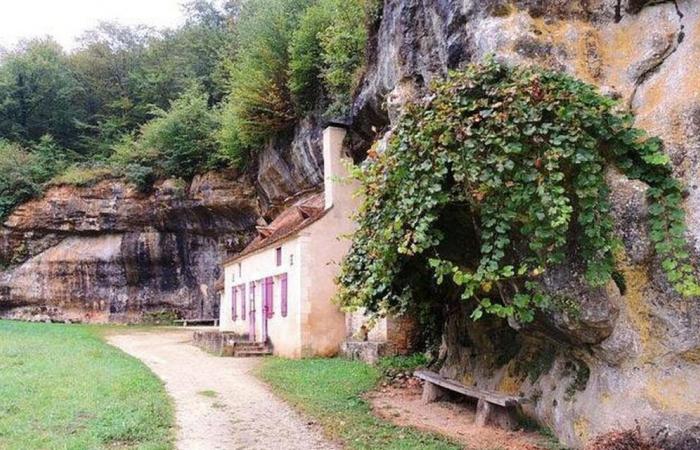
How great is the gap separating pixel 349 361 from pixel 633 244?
9.16 m

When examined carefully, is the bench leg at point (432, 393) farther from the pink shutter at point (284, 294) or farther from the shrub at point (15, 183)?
the shrub at point (15, 183)

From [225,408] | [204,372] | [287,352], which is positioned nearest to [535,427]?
[225,408]

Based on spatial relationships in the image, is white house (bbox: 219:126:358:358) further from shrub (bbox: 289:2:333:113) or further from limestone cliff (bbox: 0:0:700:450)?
limestone cliff (bbox: 0:0:700:450)

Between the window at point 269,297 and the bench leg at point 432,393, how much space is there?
27.3 feet

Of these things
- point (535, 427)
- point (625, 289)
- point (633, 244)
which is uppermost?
point (633, 244)

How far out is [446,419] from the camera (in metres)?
7.96

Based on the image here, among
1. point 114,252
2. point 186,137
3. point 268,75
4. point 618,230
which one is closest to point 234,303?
point 268,75

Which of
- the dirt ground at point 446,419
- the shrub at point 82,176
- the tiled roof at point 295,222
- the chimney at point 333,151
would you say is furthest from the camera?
the shrub at point 82,176

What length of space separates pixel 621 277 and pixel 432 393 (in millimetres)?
4197

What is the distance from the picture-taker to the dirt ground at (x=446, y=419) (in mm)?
6609

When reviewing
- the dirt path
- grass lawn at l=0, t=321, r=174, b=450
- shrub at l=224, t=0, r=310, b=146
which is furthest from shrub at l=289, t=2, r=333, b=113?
grass lawn at l=0, t=321, r=174, b=450

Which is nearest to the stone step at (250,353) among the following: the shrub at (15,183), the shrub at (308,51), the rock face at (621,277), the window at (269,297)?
the window at (269,297)

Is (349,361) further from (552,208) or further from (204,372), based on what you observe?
(552,208)

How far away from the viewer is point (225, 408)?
8.56 meters
